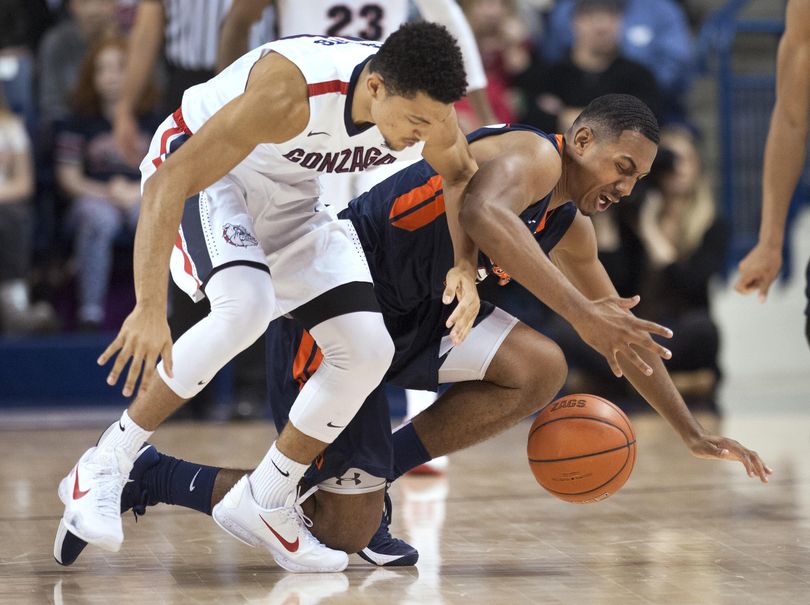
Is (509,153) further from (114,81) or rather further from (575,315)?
(114,81)

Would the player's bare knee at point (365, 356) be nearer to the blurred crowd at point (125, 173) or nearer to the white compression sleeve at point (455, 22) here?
the white compression sleeve at point (455, 22)

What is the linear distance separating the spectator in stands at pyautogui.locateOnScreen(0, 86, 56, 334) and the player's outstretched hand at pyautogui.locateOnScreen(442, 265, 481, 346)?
15.8 ft

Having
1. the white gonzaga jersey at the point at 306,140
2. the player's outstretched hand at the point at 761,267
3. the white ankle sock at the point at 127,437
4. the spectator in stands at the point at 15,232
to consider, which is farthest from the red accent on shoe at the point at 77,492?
the spectator in stands at the point at 15,232

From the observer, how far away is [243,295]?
131 inches

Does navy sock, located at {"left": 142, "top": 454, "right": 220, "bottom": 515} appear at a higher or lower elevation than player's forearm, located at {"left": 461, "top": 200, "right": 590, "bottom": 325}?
lower

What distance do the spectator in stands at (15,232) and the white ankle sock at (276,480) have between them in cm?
445

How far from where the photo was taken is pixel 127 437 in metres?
3.45

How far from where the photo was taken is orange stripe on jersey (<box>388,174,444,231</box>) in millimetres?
3777

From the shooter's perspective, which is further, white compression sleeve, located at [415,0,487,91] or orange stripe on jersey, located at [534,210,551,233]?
white compression sleeve, located at [415,0,487,91]

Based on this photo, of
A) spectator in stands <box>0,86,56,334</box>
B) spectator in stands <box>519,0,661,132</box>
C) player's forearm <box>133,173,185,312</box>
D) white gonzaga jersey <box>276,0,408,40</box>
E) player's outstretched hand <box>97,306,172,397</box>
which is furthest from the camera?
spectator in stands <box>519,0,661,132</box>

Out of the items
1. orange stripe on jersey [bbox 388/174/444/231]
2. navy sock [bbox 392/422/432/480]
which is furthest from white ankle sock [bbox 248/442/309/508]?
orange stripe on jersey [bbox 388/174/444/231]

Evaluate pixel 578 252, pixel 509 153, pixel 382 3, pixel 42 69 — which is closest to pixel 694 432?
pixel 578 252

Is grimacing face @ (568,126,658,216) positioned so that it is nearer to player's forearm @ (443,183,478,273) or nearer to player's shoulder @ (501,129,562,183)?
player's shoulder @ (501,129,562,183)

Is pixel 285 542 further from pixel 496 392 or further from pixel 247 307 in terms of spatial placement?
pixel 496 392
